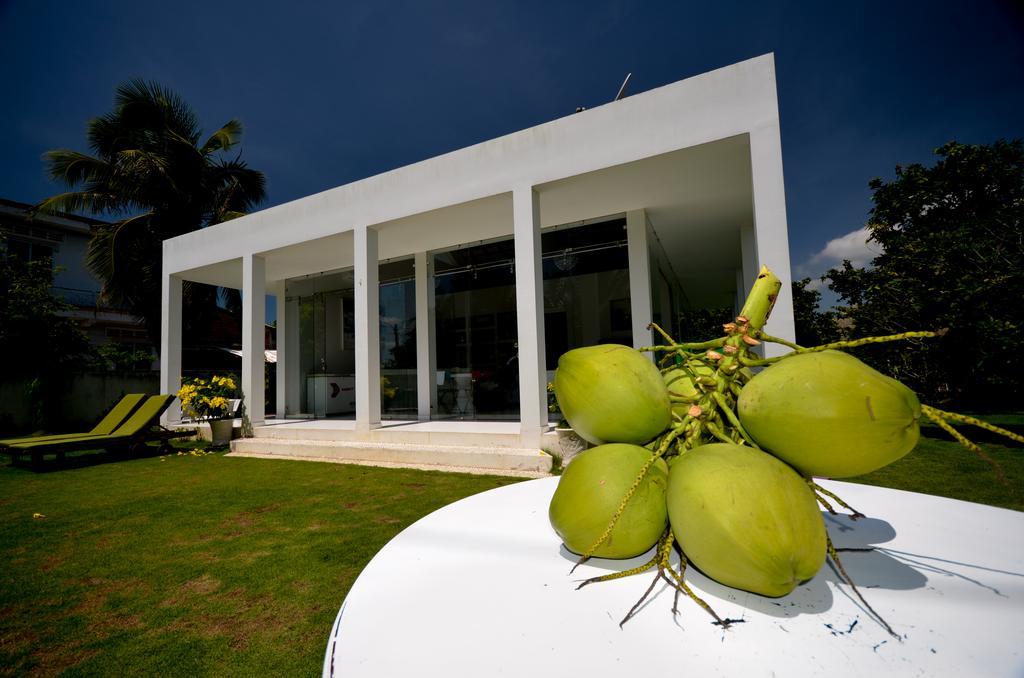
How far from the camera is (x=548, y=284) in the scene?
9.30 m

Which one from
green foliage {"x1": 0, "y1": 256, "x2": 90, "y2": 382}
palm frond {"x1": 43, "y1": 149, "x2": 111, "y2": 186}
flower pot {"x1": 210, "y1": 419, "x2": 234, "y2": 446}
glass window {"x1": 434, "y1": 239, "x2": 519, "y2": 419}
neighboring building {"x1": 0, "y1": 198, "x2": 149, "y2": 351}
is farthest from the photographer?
neighboring building {"x1": 0, "y1": 198, "x2": 149, "y2": 351}

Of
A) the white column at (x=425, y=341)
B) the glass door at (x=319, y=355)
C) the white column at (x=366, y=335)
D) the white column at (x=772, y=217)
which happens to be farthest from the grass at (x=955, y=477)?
the glass door at (x=319, y=355)

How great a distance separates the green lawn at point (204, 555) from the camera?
241cm

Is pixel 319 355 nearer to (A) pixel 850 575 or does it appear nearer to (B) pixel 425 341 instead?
(B) pixel 425 341

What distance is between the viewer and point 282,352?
13047 millimetres

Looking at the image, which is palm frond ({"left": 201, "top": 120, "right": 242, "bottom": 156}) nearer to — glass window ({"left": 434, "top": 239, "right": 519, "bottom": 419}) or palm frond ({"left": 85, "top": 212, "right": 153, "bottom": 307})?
palm frond ({"left": 85, "top": 212, "right": 153, "bottom": 307})

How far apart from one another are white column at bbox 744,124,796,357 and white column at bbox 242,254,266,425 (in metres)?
9.33

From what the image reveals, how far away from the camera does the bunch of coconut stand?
1.80ft

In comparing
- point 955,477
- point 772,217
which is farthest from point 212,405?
point 955,477

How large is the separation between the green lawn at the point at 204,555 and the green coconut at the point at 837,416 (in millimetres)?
2518

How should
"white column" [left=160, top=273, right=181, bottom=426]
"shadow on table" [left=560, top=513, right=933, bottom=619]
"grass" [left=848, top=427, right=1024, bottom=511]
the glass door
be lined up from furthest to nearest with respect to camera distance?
1. the glass door
2. "white column" [left=160, top=273, right=181, bottom=426]
3. "grass" [left=848, top=427, right=1024, bottom=511]
4. "shadow on table" [left=560, top=513, right=933, bottom=619]

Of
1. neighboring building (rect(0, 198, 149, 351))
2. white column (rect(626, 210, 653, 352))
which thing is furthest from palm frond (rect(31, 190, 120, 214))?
white column (rect(626, 210, 653, 352))

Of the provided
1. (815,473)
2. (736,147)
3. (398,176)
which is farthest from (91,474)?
(736,147)

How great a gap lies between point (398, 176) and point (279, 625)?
22.6ft
